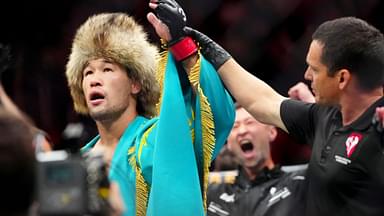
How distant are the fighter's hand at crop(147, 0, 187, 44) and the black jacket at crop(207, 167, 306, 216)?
111 centimetres

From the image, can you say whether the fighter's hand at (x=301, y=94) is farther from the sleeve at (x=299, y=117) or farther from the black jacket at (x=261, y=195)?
the black jacket at (x=261, y=195)

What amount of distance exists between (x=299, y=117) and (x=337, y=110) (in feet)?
0.38

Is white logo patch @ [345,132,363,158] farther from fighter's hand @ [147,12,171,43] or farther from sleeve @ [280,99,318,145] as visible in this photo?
fighter's hand @ [147,12,171,43]

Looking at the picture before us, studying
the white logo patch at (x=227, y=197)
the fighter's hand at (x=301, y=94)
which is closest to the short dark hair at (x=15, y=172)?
the fighter's hand at (x=301, y=94)

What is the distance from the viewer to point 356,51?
2.53 meters

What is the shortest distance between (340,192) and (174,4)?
693 mm

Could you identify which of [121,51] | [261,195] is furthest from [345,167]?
[261,195]

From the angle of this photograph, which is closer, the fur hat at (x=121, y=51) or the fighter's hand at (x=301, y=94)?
the fur hat at (x=121, y=51)

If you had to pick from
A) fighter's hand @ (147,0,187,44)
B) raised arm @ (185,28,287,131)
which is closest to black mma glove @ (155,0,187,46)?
fighter's hand @ (147,0,187,44)

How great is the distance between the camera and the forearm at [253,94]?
2611 millimetres

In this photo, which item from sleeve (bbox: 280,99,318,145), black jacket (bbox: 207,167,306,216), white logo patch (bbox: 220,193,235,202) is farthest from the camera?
white logo patch (bbox: 220,193,235,202)

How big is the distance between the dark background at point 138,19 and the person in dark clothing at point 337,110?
53cm

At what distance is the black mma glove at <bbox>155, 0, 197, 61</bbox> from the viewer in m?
2.36

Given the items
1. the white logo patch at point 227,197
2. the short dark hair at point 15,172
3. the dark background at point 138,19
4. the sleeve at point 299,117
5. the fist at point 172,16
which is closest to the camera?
the short dark hair at point 15,172
